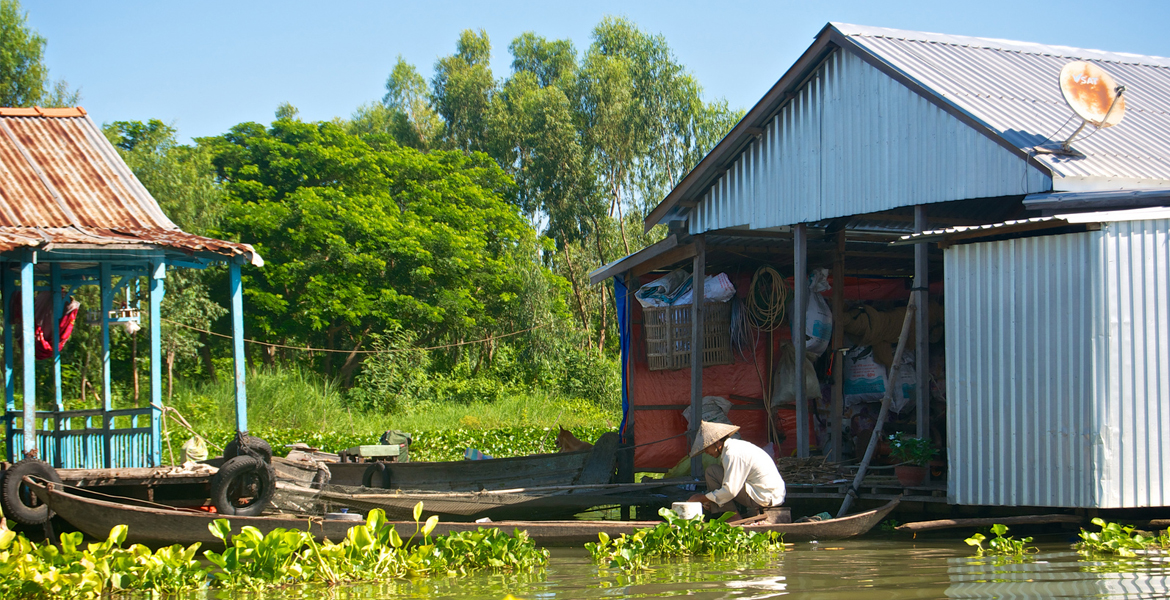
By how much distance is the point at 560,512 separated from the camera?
35.0 ft

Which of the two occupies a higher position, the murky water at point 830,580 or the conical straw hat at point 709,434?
the conical straw hat at point 709,434

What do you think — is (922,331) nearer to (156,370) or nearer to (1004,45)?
(1004,45)

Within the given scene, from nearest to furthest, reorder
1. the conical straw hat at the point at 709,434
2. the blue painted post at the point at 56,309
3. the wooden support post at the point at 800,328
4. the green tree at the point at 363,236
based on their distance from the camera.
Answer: the conical straw hat at the point at 709,434
the wooden support post at the point at 800,328
the blue painted post at the point at 56,309
the green tree at the point at 363,236

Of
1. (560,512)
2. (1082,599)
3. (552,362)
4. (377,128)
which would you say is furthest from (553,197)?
(1082,599)

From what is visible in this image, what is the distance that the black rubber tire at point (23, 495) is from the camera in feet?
28.2

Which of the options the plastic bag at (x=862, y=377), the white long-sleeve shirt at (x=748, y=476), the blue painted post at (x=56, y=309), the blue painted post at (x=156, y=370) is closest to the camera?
the white long-sleeve shirt at (x=748, y=476)

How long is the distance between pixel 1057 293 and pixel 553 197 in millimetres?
23091

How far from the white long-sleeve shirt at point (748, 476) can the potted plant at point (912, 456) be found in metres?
1.18

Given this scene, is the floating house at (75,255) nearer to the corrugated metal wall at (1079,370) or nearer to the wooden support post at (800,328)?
the wooden support post at (800,328)

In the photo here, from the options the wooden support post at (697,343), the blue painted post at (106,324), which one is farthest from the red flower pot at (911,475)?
the blue painted post at (106,324)

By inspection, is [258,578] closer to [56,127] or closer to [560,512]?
[560,512]

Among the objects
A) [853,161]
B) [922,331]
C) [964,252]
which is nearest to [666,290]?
[853,161]

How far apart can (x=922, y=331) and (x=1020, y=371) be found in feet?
4.29

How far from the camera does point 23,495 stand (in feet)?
28.8
